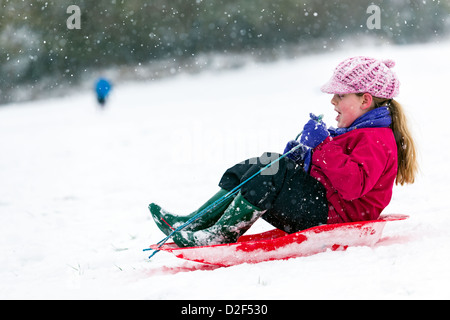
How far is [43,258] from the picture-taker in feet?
10.4

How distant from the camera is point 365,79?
7.95ft

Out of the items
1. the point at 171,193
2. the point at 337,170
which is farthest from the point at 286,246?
the point at 171,193

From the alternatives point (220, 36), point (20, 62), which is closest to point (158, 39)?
point (220, 36)

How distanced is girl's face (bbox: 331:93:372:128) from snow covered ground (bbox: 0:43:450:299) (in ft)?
0.96

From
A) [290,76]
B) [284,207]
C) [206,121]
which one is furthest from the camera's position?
[290,76]

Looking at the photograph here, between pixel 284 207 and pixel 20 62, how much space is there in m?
17.8

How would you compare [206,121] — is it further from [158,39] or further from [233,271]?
[158,39]

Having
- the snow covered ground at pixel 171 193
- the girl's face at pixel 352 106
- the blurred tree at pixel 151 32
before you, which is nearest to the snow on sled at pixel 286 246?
the snow covered ground at pixel 171 193

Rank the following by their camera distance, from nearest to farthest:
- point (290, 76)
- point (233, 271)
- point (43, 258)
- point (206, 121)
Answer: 1. point (233, 271)
2. point (43, 258)
3. point (206, 121)
4. point (290, 76)

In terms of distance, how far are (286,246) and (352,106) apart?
2.55 feet

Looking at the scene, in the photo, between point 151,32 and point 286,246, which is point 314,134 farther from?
point 151,32

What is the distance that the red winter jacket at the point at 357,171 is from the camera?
2.28m

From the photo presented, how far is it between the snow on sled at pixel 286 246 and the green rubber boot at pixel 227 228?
0.26 feet

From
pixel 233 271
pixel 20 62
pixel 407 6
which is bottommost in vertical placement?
pixel 233 271
